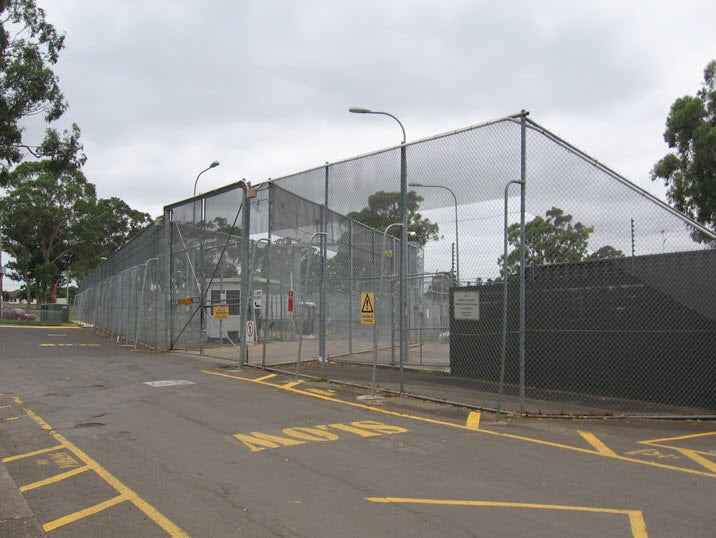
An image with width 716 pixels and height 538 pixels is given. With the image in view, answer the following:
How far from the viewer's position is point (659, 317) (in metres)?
9.58

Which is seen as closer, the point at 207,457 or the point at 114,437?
the point at 207,457

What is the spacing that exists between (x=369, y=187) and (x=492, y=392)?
16.0ft

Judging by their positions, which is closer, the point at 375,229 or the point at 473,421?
the point at 473,421

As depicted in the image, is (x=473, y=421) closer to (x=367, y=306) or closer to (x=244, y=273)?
(x=367, y=306)

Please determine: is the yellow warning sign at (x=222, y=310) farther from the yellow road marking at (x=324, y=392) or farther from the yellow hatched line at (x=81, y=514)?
the yellow hatched line at (x=81, y=514)

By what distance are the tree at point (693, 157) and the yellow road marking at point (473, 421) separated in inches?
785

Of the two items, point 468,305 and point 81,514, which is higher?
point 468,305

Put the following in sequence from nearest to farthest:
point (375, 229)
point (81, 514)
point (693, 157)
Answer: point (81, 514)
point (375, 229)
point (693, 157)

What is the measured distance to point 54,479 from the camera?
5418 millimetres

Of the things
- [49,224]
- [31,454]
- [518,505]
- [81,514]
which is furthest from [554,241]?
[49,224]

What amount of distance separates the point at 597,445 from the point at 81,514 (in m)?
5.78

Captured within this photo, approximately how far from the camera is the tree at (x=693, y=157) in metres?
23.5

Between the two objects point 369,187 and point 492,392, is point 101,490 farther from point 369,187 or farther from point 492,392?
point 369,187

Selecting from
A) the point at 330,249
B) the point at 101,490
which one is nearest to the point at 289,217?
the point at 330,249
